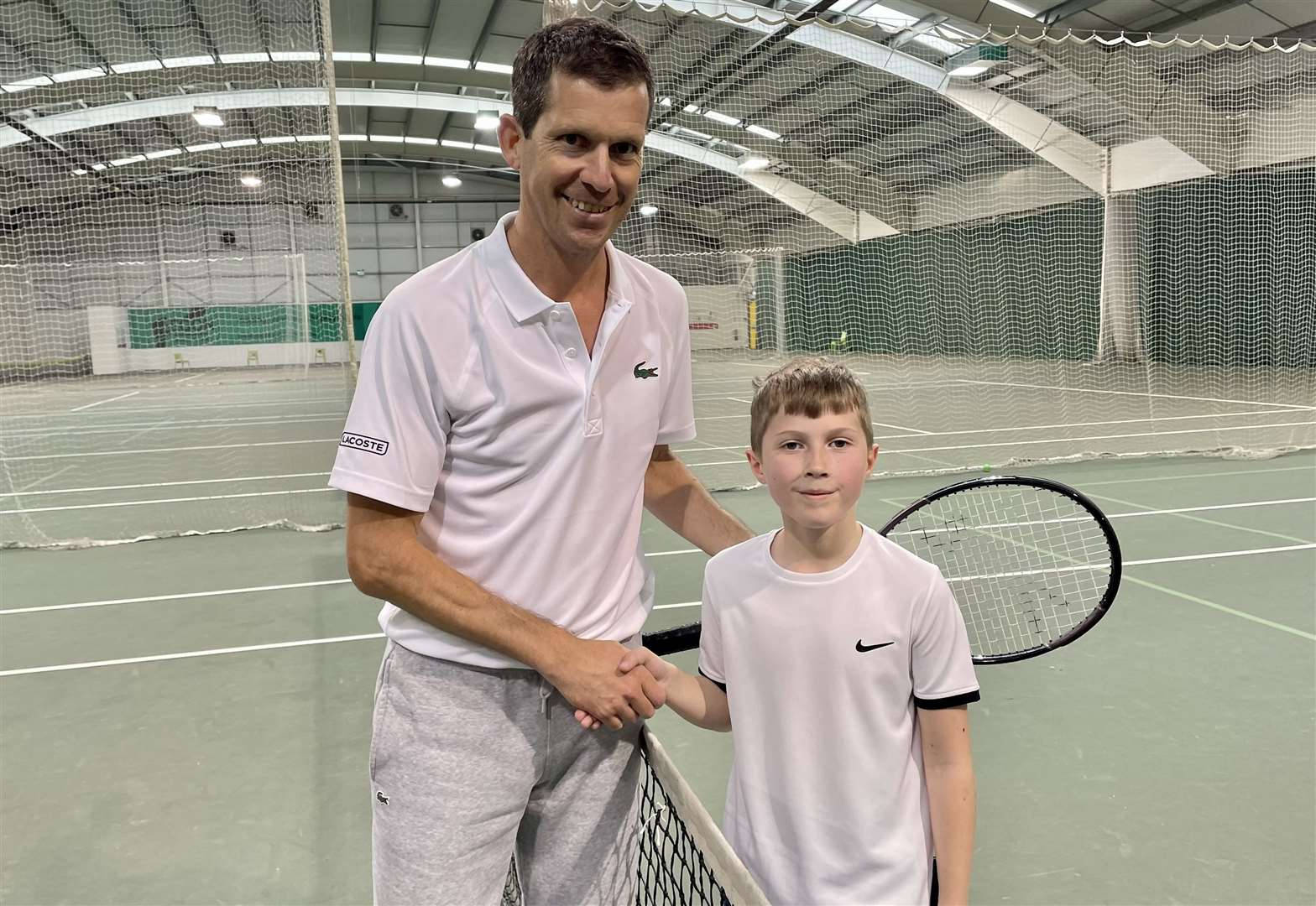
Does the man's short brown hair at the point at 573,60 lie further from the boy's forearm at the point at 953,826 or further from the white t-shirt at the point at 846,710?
the boy's forearm at the point at 953,826

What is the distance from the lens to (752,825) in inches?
48.1

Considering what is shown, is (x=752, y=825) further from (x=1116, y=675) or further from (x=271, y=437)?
(x=271, y=437)

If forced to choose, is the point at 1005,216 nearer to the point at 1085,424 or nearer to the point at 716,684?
the point at 1085,424

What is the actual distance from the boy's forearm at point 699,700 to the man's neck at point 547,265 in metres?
0.53

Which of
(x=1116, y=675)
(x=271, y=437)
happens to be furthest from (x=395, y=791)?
(x=271, y=437)

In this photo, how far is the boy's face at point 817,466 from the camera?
3.75 ft

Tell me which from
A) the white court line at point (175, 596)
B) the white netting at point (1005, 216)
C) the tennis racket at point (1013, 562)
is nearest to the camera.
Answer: the tennis racket at point (1013, 562)

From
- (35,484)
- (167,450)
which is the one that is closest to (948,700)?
(35,484)

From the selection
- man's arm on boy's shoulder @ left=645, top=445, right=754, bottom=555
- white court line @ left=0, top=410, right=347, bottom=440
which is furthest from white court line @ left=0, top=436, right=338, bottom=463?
man's arm on boy's shoulder @ left=645, top=445, right=754, bottom=555

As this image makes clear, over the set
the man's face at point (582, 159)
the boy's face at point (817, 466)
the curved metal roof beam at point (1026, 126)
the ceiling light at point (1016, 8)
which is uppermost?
the ceiling light at point (1016, 8)

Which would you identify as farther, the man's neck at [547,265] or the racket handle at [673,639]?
the racket handle at [673,639]

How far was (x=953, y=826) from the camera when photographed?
1.14 m

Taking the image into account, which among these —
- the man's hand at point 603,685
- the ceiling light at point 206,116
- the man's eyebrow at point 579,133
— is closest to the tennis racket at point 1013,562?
the man's hand at point 603,685

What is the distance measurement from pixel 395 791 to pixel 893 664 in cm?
67
